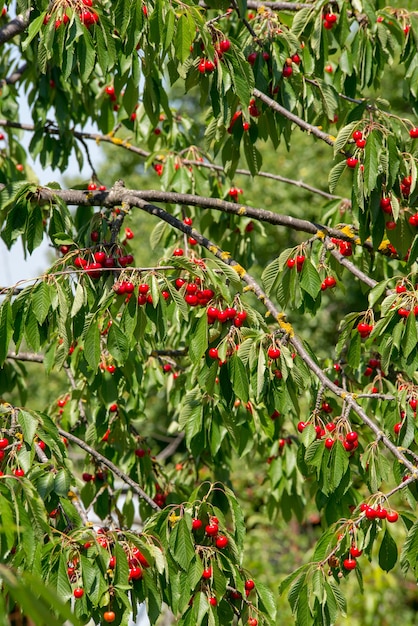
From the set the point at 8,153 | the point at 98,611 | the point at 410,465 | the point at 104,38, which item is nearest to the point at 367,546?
the point at 410,465

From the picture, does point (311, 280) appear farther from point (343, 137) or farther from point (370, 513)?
point (370, 513)

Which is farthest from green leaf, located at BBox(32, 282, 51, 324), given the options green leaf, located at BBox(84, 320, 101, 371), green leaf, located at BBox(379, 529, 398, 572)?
green leaf, located at BBox(379, 529, 398, 572)

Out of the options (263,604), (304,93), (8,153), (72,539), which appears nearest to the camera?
(72,539)

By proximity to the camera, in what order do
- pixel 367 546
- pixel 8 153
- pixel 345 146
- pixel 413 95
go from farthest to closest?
1. pixel 8 153
2. pixel 413 95
3. pixel 345 146
4. pixel 367 546

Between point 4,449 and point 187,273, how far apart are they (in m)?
0.73

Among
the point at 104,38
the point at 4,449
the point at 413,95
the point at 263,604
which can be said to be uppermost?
the point at 104,38

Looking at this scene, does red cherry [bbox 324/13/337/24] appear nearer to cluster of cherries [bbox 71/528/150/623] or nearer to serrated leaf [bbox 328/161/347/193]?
serrated leaf [bbox 328/161/347/193]

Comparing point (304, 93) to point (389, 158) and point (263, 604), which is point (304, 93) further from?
point (263, 604)

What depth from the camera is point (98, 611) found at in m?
2.15

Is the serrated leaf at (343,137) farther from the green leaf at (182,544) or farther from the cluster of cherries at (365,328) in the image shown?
the green leaf at (182,544)

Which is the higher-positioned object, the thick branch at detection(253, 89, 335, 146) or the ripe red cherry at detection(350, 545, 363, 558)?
the thick branch at detection(253, 89, 335, 146)

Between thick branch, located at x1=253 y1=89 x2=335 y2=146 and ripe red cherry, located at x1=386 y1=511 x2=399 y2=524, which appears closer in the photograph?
ripe red cherry, located at x1=386 y1=511 x2=399 y2=524

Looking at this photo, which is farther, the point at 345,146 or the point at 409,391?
the point at 345,146

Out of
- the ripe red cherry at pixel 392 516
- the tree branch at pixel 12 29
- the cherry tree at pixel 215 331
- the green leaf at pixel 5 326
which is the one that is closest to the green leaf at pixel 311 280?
the cherry tree at pixel 215 331
